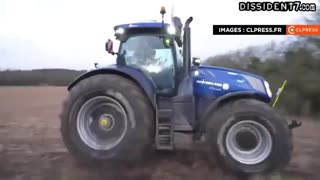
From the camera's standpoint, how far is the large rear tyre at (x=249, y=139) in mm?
5652

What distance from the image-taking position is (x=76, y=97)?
605 cm

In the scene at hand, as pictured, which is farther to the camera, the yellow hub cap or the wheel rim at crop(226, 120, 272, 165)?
the yellow hub cap

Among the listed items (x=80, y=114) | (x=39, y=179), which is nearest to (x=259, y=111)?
(x=80, y=114)

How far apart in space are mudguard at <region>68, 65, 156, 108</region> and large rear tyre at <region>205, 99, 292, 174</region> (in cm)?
91

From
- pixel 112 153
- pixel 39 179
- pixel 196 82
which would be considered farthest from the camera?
pixel 196 82

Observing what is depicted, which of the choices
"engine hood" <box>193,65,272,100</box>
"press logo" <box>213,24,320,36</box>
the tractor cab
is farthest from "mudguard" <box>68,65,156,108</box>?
"press logo" <box>213,24,320,36</box>

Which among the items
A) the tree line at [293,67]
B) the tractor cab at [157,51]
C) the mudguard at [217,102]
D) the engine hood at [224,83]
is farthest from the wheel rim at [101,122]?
the tree line at [293,67]

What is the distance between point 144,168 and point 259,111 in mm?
1718

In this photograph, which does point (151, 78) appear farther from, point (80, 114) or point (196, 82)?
point (80, 114)

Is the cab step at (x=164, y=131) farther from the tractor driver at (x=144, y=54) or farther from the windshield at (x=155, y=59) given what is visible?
the tractor driver at (x=144, y=54)

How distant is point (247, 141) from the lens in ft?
19.0

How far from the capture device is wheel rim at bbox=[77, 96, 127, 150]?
6.03 metres

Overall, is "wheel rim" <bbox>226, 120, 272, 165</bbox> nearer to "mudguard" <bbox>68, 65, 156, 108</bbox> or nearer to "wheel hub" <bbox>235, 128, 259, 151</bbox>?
"wheel hub" <bbox>235, 128, 259, 151</bbox>

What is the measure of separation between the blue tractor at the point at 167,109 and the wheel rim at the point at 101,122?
14mm
